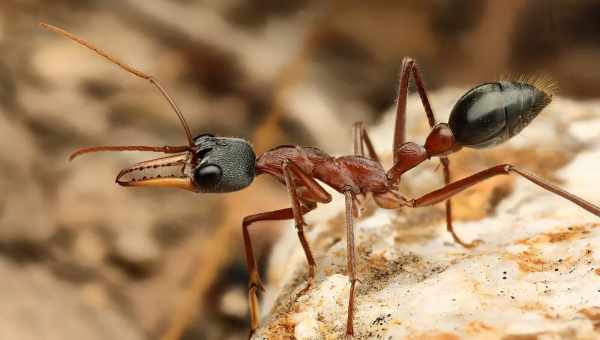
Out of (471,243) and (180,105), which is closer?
(471,243)

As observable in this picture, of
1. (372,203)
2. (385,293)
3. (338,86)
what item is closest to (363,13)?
(338,86)

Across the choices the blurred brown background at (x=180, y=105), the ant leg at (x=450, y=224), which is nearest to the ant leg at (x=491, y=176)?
the ant leg at (x=450, y=224)

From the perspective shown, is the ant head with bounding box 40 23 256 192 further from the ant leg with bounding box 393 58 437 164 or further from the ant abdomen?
the ant abdomen

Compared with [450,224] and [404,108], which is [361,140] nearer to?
[404,108]

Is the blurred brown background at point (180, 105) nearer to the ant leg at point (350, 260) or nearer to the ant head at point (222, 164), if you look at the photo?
the ant head at point (222, 164)

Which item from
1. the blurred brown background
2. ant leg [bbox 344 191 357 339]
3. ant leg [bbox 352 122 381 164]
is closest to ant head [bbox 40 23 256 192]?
ant leg [bbox 344 191 357 339]

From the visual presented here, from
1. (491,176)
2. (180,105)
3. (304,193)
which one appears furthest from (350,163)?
(180,105)

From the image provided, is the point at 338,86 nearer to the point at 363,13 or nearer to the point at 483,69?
the point at 363,13
